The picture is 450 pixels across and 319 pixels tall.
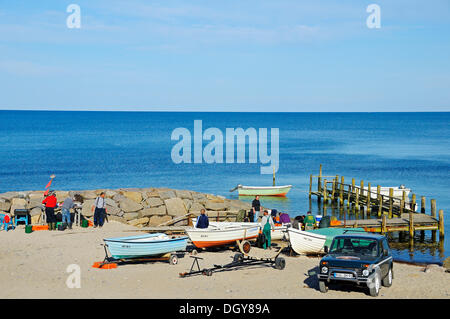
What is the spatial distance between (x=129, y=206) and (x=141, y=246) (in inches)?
525

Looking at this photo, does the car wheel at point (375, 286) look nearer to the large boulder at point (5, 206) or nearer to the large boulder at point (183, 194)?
the large boulder at point (183, 194)

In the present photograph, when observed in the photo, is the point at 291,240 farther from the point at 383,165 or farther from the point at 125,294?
the point at 383,165

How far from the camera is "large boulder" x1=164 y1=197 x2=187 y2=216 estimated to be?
115 ft

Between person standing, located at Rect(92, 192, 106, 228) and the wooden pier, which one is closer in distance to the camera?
person standing, located at Rect(92, 192, 106, 228)

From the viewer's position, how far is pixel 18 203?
33094 mm

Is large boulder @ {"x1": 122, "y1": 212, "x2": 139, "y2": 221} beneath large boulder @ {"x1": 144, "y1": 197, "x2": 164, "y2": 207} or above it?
beneath

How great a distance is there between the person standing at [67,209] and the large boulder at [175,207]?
799 cm

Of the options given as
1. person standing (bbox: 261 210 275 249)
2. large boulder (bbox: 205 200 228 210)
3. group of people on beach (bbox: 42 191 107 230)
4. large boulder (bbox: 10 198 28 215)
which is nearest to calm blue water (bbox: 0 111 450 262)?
large boulder (bbox: 205 200 228 210)

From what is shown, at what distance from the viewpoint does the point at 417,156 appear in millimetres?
97125

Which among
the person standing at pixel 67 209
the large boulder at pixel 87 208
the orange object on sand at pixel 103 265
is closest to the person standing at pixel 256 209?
the large boulder at pixel 87 208

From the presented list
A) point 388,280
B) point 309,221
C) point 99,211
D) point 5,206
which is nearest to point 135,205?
point 99,211

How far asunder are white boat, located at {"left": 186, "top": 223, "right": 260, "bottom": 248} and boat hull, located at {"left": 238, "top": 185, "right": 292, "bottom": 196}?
3001cm

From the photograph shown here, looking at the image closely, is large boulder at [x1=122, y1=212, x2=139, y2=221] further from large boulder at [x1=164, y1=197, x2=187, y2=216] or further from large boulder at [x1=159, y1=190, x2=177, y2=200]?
large boulder at [x1=159, y1=190, x2=177, y2=200]

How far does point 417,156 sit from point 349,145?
91.3ft
